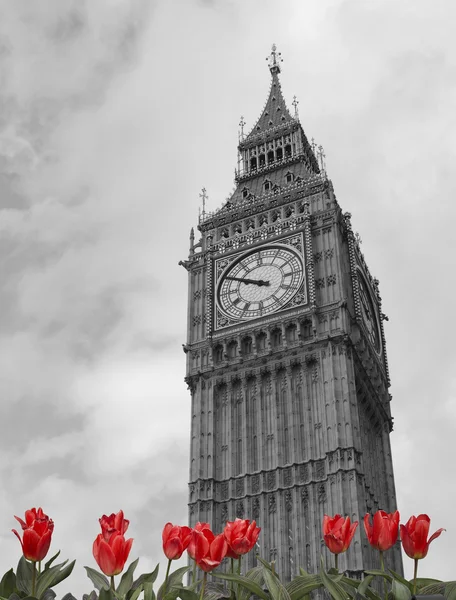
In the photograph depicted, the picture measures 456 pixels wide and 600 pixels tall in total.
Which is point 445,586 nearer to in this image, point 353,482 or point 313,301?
point 353,482

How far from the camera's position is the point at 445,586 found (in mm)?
6383

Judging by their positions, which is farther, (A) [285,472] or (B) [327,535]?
(A) [285,472]

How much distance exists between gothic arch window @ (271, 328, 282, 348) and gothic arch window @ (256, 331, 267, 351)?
554 millimetres

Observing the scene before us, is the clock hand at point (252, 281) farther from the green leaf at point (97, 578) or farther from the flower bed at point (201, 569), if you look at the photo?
the green leaf at point (97, 578)

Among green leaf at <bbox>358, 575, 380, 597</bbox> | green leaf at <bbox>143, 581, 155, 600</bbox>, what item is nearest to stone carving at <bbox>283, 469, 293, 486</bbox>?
green leaf at <bbox>358, 575, 380, 597</bbox>

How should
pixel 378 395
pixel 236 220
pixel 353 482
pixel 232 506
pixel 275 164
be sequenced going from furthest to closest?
pixel 275 164, pixel 236 220, pixel 378 395, pixel 232 506, pixel 353 482

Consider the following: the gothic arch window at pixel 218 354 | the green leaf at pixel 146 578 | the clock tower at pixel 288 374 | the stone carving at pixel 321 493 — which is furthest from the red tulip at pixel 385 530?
the gothic arch window at pixel 218 354

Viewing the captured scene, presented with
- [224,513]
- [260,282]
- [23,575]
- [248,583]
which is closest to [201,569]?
[248,583]

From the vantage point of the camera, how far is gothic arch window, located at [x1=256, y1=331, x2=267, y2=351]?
176 feet

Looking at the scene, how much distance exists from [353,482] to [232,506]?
7.63 m

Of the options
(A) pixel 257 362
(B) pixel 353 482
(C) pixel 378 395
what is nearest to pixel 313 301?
(A) pixel 257 362

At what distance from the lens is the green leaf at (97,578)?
6.45 metres

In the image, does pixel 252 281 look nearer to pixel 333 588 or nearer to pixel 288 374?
pixel 288 374

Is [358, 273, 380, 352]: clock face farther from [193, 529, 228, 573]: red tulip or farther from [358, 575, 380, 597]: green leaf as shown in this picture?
[193, 529, 228, 573]: red tulip
